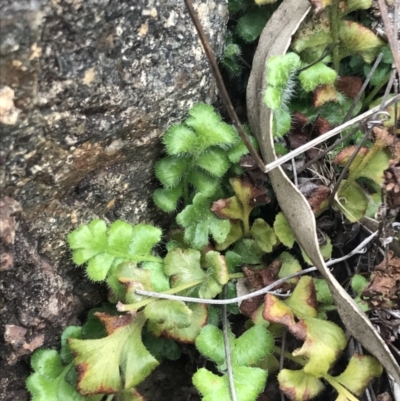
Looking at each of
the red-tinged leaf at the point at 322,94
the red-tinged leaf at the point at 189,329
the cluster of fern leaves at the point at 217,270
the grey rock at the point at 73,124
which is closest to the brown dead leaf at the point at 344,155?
the cluster of fern leaves at the point at 217,270

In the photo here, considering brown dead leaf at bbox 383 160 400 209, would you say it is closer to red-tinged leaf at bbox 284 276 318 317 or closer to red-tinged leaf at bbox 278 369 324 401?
red-tinged leaf at bbox 284 276 318 317

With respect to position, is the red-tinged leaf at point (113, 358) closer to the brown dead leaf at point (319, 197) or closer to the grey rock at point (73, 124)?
the grey rock at point (73, 124)

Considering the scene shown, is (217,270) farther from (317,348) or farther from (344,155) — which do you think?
(344,155)

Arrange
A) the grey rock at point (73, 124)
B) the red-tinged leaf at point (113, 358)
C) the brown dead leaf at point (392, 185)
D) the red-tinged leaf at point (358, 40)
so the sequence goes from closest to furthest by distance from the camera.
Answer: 1. the grey rock at point (73, 124)
2. the brown dead leaf at point (392, 185)
3. the red-tinged leaf at point (113, 358)
4. the red-tinged leaf at point (358, 40)

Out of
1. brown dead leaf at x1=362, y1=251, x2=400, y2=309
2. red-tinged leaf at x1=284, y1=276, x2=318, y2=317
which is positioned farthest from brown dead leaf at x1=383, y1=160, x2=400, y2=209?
red-tinged leaf at x1=284, y1=276, x2=318, y2=317

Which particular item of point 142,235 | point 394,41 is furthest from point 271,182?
point 394,41

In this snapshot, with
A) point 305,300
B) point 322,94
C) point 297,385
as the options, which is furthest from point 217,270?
point 322,94
